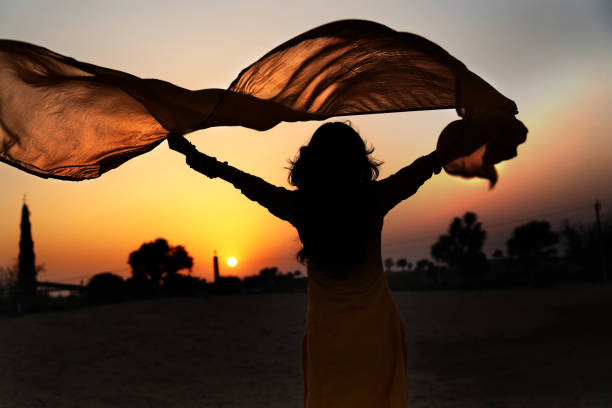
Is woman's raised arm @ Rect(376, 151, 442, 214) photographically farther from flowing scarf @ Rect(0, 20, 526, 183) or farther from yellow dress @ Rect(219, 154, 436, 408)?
flowing scarf @ Rect(0, 20, 526, 183)

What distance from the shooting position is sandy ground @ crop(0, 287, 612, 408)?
419 inches

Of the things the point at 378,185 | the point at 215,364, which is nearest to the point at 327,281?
the point at 378,185

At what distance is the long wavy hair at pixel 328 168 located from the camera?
8.60ft

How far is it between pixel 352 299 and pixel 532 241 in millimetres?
54653

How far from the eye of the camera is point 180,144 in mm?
2857

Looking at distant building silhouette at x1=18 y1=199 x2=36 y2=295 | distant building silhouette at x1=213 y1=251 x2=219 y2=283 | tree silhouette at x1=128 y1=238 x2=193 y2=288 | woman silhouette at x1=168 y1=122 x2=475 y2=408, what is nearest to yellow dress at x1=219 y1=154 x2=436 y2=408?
woman silhouette at x1=168 y1=122 x2=475 y2=408

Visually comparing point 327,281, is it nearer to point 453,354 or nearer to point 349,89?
point 349,89

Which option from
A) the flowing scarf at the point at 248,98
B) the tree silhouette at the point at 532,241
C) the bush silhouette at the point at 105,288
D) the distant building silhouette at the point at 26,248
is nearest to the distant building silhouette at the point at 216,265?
the bush silhouette at the point at 105,288

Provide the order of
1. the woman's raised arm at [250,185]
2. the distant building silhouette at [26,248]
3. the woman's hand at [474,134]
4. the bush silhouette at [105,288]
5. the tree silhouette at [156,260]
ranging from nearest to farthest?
the woman's hand at [474,134], the woman's raised arm at [250,185], the bush silhouette at [105,288], the distant building silhouette at [26,248], the tree silhouette at [156,260]

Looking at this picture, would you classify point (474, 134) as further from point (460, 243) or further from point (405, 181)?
point (460, 243)

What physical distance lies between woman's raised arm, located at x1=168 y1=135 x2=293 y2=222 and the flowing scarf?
10.0 inches

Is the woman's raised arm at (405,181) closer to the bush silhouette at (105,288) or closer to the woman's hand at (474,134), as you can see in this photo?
the woman's hand at (474,134)

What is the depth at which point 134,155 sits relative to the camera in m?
3.26

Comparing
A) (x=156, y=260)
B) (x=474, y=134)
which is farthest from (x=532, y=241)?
(x=474, y=134)
